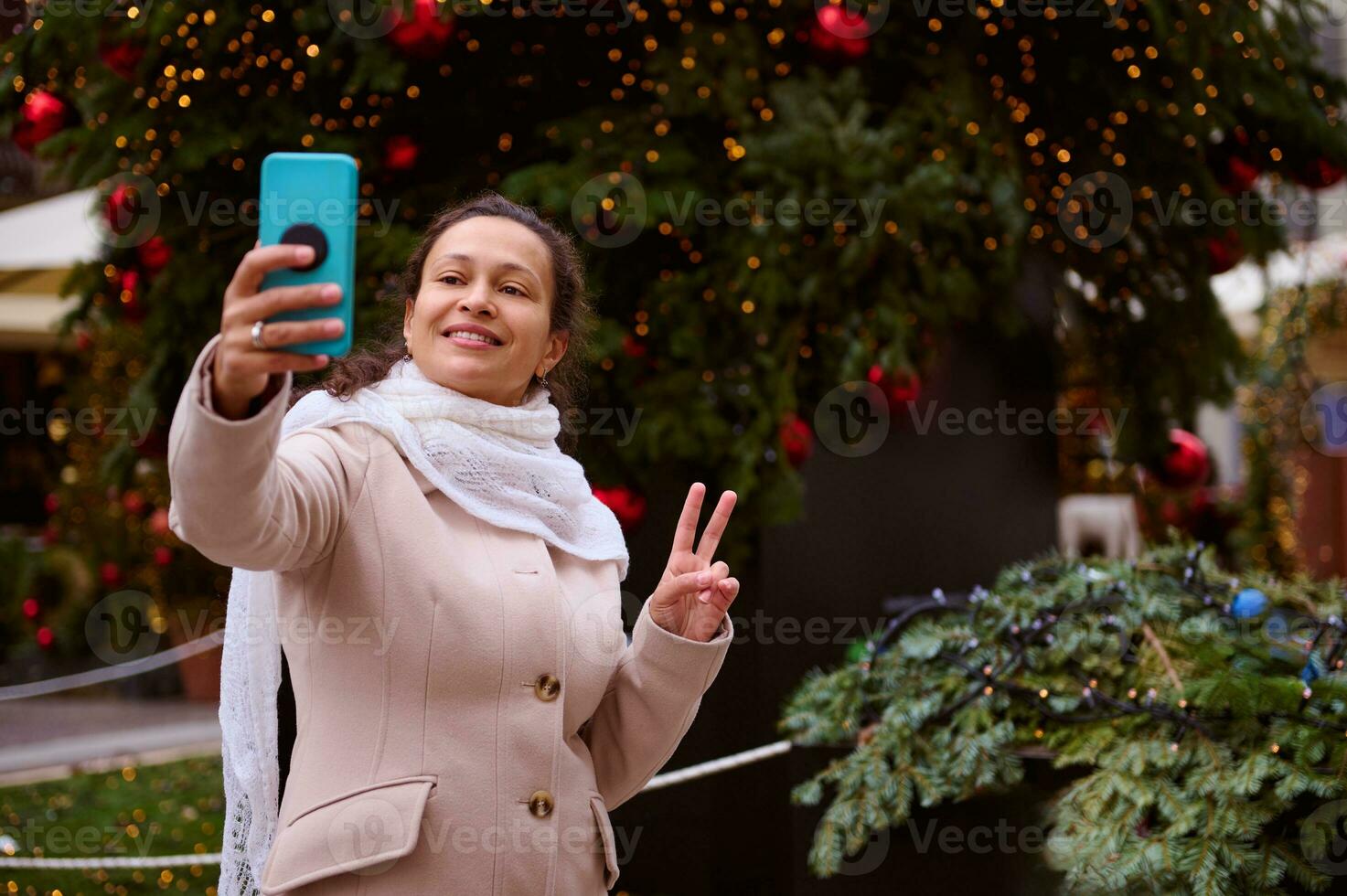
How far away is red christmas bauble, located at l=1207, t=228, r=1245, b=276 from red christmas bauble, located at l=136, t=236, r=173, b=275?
12.5 feet

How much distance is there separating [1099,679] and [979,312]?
218 centimetres

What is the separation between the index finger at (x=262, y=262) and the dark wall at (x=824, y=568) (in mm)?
2471

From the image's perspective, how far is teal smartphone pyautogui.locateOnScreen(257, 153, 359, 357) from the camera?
1371mm

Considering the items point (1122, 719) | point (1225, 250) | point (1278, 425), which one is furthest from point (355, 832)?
point (1278, 425)

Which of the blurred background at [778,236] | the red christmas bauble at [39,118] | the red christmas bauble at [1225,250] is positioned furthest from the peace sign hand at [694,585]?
the red christmas bauble at [1225,250]

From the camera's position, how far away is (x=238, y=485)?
142 cm

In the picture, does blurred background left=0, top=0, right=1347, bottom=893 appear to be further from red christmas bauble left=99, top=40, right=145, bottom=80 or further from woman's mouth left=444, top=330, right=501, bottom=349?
woman's mouth left=444, top=330, right=501, bottom=349

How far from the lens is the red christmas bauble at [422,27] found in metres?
3.71

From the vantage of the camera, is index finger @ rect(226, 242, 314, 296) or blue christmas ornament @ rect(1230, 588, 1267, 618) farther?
blue christmas ornament @ rect(1230, 588, 1267, 618)

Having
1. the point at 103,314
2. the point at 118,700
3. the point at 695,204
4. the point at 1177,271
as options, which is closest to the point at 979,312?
the point at 1177,271

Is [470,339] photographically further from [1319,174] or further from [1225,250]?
[1319,174]

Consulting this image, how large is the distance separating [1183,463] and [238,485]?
502 cm

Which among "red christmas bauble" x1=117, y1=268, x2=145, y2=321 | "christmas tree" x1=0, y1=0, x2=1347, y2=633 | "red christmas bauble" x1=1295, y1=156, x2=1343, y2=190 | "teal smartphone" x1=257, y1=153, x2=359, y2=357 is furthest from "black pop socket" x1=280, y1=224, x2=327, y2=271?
"red christmas bauble" x1=1295, y1=156, x2=1343, y2=190

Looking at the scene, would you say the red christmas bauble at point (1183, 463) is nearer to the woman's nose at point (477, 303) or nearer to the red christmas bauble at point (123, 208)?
the red christmas bauble at point (123, 208)
